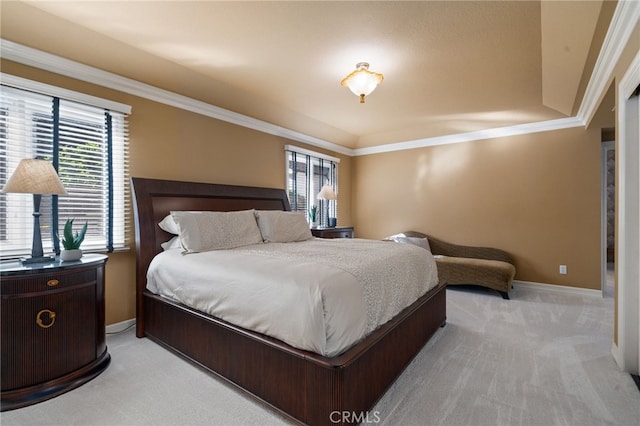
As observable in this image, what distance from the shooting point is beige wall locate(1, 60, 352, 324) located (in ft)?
9.37

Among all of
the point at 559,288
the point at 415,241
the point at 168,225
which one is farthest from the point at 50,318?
the point at 559,288

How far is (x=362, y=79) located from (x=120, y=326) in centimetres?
329

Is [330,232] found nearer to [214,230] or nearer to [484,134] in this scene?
[214,230]

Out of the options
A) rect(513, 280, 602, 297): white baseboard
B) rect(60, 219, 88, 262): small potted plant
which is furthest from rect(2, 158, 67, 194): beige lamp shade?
rect(513, 280, 602, 297): white baseboard

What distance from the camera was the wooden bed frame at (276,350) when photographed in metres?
1.51

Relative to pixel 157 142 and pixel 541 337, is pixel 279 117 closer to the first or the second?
pixel 157 142

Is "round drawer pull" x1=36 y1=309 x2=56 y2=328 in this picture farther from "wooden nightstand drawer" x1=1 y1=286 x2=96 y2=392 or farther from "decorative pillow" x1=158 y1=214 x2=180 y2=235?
"decorative pillow" x1=158 y1=214 x2=180 y2=235

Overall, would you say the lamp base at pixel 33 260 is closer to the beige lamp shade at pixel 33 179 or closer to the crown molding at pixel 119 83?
the beige lamp shade at pixel 33 179

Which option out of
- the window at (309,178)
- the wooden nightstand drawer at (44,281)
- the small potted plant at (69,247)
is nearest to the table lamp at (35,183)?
the small potted plant at (69,247)

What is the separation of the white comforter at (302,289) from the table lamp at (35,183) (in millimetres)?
802

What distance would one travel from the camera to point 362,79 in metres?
2.73

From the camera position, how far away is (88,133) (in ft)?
8.96

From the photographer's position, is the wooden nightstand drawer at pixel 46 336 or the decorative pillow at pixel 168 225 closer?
the wooden nightstand drawer at pixel 46 336

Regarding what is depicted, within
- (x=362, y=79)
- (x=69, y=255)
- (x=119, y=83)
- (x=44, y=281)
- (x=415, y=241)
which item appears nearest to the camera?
(x=44, y=281)
